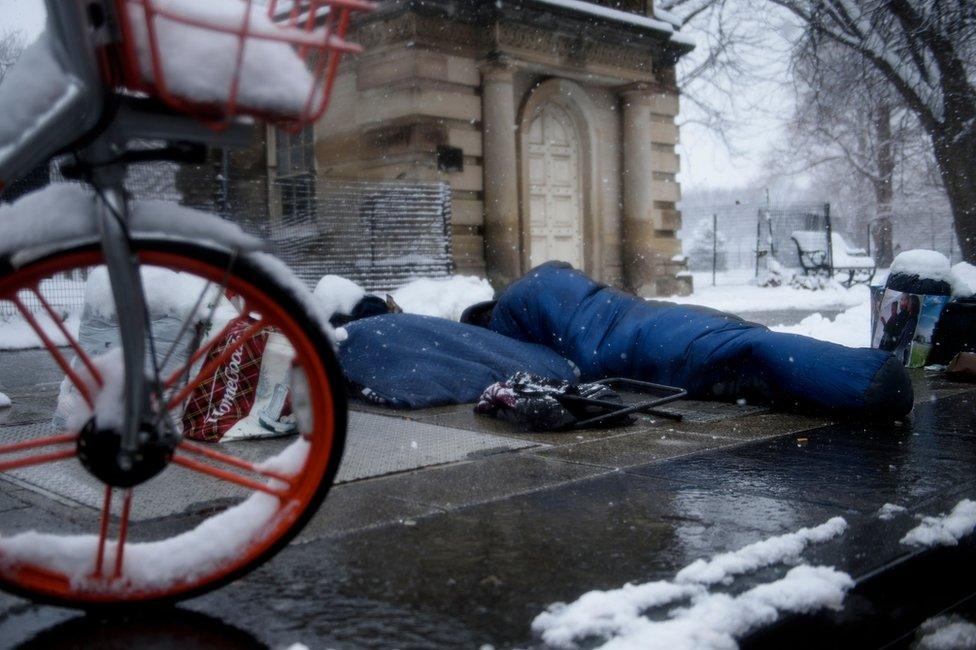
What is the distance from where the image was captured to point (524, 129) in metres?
13.4

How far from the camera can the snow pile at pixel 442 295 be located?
32.8 feet

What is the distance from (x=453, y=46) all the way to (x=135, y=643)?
11360 millimetres

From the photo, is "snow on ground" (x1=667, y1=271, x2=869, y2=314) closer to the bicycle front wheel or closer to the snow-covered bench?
the snow-covered bench

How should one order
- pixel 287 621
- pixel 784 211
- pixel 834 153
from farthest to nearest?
pixel 834 153, pixel 784 211, pixel 287 621

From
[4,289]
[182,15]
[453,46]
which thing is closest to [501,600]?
[4,289]

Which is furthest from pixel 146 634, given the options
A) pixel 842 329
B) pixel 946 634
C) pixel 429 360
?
pixel 842 329

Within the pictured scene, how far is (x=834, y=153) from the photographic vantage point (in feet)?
130

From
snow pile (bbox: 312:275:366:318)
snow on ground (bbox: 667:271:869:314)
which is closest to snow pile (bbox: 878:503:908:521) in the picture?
snow pile (bbox: 312:275:366:318)

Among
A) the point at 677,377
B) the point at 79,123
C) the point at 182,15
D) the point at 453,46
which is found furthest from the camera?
the point at 453,46

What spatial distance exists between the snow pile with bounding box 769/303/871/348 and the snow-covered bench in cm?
998

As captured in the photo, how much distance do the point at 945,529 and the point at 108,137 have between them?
2.10 m

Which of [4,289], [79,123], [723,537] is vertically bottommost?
[723,537]

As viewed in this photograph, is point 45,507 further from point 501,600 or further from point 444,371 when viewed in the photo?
point 444,371

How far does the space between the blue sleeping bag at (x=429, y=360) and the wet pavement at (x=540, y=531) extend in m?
0.79
